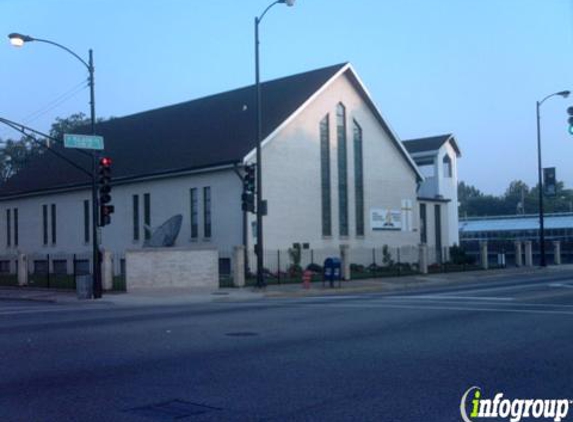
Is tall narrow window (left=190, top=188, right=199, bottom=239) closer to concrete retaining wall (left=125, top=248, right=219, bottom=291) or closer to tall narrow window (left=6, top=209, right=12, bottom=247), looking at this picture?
concrete retaining wall (left=125, top=248, right=219, bottom=291)

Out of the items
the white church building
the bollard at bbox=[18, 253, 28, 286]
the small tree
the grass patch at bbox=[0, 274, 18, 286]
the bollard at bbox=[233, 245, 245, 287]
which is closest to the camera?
the bollard at bbox=[233, 245, 245, 287]

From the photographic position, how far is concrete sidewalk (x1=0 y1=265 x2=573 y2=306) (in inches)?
1103

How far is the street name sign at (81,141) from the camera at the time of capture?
91.5ft

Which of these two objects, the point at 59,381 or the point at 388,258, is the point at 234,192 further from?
the point at 59,381

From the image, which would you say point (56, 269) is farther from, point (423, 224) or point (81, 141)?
point (423, 224)

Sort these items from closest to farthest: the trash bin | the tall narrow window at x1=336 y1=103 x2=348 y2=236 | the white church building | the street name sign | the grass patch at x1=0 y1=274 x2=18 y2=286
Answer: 1. the street name sign
2. the trash bin
3. the grass patch at x1=0 y1=274 x2=18 y2=286
4. the white church building
5. the tall narrow window at x1=336 y1=103 x2=348 y2=236

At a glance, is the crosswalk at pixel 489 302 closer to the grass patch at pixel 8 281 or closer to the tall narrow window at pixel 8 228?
the grass patch at pixel 8 281

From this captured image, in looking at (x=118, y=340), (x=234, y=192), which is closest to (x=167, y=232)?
(x=234, y=192)

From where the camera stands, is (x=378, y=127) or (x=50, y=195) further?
(x=50, y=195)

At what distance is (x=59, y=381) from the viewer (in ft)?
34.3

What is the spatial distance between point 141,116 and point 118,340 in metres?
42.1

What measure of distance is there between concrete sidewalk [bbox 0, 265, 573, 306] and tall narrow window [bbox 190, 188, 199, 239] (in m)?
9.61

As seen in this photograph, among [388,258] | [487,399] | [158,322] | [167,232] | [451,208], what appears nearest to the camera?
[487,399]

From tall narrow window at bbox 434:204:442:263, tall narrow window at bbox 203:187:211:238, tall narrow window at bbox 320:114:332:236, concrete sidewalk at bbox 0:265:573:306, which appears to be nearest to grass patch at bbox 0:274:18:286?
concrete sidewalk at bbox 0:265:573:306
